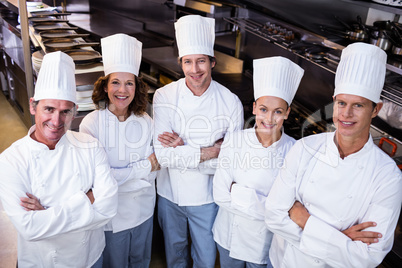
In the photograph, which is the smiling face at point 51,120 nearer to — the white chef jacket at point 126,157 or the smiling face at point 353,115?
the white chef jacket at point 126,157

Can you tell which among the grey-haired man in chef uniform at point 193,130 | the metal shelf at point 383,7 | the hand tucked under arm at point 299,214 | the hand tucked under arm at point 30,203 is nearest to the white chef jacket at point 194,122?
the grey-haired man in chef uniform at point 193,130

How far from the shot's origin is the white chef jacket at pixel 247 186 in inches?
71.0

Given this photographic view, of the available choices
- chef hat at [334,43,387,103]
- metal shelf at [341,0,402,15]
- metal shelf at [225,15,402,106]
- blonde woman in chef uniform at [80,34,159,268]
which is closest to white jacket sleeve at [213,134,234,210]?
blonde woman in chef uniform at [80,34,159,268]

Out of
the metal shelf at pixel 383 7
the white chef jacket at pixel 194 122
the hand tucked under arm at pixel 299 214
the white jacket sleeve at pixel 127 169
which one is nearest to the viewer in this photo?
the hand tucked under arm at pixel 299 214

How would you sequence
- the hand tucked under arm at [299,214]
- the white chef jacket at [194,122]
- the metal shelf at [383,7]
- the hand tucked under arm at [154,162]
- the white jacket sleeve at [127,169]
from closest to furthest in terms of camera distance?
1. the hand tucked under arm at [299,214]
2. the white jacket sleeve at [127,169]
3. the hand tucked under arm at [154,162]
4. the white chef jacket at [194,122]
5. the metal shelf at [383,7]

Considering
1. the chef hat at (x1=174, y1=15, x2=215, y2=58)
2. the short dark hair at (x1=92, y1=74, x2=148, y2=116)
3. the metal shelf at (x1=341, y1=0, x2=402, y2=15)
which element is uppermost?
the metal shelf at (x1=341, y1=0, x2=402, y2=15)

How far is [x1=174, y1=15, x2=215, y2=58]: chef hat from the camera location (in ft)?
6.82

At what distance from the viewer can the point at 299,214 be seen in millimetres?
1599

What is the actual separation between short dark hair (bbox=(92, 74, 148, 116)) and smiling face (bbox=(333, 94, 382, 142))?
102cm

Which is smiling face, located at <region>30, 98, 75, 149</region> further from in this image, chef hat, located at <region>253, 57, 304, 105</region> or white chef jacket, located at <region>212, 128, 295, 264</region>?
chef hat, located at <region>253, 57, 304, 105</region>

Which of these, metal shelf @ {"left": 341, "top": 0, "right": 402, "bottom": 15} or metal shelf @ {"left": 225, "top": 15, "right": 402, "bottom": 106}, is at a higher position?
metal shelf @ {"left": 341, "top": 0, "right": 402, "bottom": 15}

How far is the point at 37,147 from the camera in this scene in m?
1.59

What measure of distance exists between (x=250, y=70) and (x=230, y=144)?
1.76 meters

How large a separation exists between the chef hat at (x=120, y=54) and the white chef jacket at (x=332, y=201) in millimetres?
956
